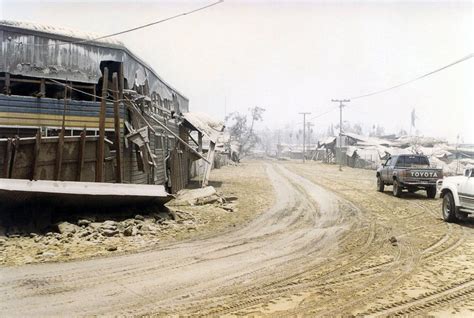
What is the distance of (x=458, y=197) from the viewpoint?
1173 cm

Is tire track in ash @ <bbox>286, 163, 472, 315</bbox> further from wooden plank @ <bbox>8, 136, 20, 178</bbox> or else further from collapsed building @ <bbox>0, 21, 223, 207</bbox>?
collapsed building @ <bbox>0, 21, 223, 207</bbox>

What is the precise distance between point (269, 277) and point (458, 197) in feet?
25.9

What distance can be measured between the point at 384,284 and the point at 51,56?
485 inches

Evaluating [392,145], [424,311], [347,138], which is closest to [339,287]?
[424,311]

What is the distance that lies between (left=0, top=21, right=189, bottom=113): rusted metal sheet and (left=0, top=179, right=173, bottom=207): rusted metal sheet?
5610 mm

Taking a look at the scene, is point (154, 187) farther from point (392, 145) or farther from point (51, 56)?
point (392, 145)

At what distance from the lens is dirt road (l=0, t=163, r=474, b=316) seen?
5.23 m

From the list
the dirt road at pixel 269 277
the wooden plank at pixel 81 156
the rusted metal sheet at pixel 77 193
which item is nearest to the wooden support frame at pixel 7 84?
the wooden plank at pixel 81 156

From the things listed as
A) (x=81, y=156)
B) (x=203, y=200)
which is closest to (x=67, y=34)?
(x=81, y=156)

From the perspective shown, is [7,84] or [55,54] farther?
[55,54]

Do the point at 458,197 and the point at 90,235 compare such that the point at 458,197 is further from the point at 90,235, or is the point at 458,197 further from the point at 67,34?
the point at 67,34

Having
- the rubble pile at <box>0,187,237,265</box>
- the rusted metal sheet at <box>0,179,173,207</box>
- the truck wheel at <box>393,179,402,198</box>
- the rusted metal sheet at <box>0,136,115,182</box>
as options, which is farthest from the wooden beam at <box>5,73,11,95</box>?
the truck wheel at <box>393,179,402,198</box>

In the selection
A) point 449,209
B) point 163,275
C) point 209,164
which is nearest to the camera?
point 163,275

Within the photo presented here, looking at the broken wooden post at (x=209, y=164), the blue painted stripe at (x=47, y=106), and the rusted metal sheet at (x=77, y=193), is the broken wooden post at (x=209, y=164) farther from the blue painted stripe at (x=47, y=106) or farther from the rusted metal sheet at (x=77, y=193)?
the rusted metal sheet at (x=77, y=193)
